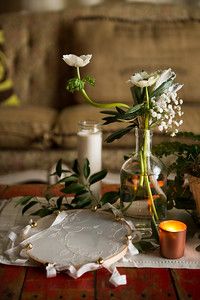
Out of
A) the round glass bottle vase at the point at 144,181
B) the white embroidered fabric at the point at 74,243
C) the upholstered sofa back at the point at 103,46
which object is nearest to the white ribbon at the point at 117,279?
the white embroidered fabric at the point at 74,243

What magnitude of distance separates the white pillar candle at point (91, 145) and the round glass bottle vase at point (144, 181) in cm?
18

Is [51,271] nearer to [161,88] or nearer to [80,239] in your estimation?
[80,239]

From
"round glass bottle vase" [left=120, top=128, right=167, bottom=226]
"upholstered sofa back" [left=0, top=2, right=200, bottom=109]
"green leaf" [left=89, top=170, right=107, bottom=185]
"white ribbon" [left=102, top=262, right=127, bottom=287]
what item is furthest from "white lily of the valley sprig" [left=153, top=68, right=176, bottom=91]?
"upholstered sofa back" [left=0, top=2, right=200, bottom=109]

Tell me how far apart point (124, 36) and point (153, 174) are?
171 centimetres

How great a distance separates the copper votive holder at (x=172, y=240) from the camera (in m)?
1.02

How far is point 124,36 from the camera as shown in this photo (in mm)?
2713

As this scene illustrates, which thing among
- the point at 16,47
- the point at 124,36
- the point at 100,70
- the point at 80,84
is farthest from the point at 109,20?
the point at 80,84

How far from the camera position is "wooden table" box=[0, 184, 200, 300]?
0.92 metres

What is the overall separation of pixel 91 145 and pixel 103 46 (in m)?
1.46

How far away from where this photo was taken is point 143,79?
106 cm

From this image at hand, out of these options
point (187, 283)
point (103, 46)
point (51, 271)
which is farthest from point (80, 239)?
point (103, 46)

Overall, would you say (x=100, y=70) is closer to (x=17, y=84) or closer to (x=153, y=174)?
(x=17, y=84)

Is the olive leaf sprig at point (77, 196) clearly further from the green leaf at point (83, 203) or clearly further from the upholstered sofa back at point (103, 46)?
the upholstered sofa back at point (103, 46)

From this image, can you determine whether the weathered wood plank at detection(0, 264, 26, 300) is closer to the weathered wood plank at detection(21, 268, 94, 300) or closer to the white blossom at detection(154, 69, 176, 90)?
the weathered wood plank at detection(21, 268, 94, 300)
